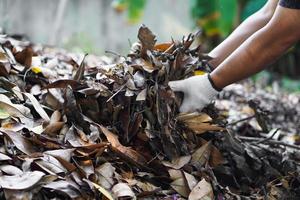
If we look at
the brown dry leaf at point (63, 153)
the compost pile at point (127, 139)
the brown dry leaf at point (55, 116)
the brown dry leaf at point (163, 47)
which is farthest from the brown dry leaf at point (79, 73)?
the brown dry leaf at point (63, 153)

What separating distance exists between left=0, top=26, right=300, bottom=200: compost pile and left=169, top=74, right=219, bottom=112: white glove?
1.3 inches

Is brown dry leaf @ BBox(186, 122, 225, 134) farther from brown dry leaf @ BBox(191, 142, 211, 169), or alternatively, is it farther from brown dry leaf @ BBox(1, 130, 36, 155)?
brown dry leaf @ BBox(1, 130, 36, 155)

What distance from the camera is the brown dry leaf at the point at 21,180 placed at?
52.4 inches

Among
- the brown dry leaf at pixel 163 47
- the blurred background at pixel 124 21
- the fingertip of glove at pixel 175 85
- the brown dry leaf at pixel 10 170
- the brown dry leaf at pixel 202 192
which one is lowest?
the blurred background at pixel 124 21

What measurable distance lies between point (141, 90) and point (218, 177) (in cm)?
43

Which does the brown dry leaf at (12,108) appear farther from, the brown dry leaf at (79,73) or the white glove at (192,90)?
the white glove at (192,90)

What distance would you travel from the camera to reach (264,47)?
1.80m

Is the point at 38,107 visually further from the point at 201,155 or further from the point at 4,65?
the point at 201,155

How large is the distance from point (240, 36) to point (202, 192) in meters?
0.75

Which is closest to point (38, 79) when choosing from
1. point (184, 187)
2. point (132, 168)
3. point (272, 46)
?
point (132, 168)

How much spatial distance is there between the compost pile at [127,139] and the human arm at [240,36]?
0.07 m

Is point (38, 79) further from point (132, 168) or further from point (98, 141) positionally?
point (132, 168)

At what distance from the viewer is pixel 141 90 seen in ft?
5.84

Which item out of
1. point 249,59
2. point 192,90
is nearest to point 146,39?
point 192,90
